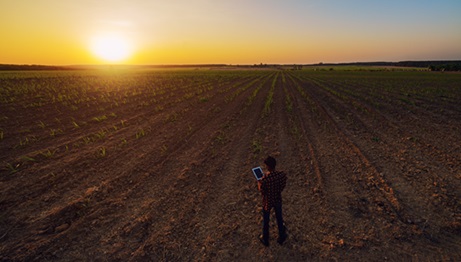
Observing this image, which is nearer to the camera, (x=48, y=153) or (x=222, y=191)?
(x=222, y=191)

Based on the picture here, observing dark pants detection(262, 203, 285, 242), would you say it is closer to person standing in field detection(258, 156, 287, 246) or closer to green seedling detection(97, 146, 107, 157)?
person standing in field detection(258, 156, 287, 246)

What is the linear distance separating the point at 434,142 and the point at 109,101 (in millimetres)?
20806

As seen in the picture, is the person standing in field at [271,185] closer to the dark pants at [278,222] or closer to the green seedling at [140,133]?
the dark pants at [278,222]

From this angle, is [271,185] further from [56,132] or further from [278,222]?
[56,132]

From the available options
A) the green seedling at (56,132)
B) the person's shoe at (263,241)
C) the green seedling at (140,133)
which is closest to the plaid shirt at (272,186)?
the person's shoe at (263,241)

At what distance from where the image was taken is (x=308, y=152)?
8164 mm

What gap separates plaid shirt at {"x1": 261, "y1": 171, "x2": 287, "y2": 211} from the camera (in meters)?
3.59

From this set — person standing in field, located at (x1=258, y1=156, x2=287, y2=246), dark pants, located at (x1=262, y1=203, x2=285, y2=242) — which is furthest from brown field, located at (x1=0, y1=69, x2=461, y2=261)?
person standing in field, located at (x1=258, y1=156, x2=287, y2=246)

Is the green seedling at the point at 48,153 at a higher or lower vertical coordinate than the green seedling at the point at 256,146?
higher

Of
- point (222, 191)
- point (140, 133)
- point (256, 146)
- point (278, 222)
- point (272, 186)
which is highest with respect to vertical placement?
point (272, 186)

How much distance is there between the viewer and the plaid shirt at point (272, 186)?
11.8ft

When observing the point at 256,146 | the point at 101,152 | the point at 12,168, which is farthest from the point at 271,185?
the point at 12,168

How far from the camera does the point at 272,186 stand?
143 inches

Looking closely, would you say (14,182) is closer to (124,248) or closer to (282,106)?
(124,248)
